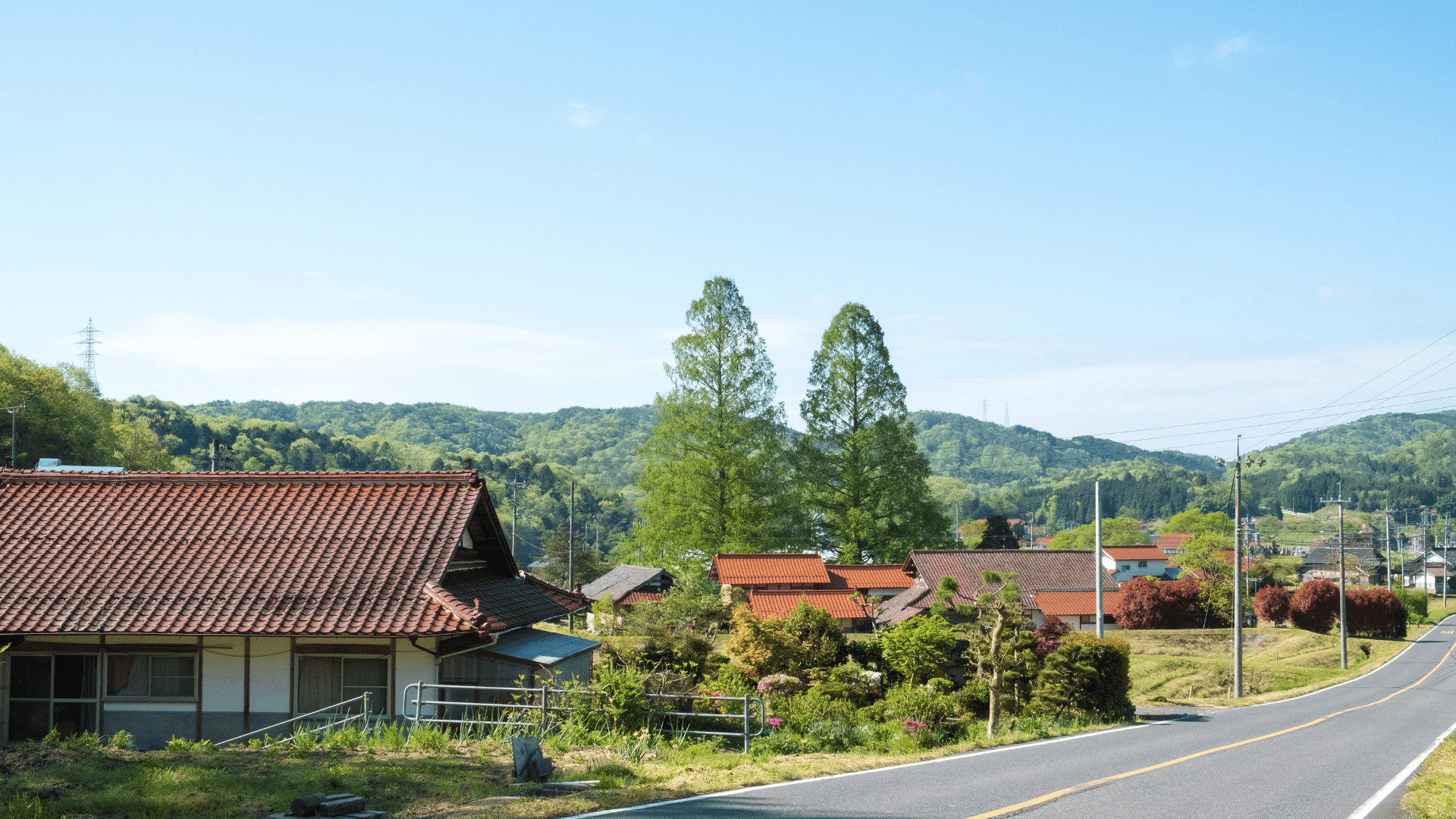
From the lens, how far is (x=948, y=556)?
5303cm

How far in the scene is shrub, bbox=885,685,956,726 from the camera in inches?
640

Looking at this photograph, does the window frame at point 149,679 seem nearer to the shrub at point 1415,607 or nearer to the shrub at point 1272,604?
the shrub at point 1272,604

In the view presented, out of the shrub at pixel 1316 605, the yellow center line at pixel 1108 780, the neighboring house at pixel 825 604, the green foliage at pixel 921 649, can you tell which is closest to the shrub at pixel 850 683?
the green foliage at pixel 921 649

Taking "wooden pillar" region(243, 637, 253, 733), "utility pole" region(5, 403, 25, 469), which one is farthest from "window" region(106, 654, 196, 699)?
"utility pole" region(5, 403, 25, 469)

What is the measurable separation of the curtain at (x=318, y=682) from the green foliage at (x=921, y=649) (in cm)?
1407

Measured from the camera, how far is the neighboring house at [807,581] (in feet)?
149

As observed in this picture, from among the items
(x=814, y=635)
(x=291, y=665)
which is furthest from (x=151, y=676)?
(x=814, y=635)

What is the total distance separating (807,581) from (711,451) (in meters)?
10.4

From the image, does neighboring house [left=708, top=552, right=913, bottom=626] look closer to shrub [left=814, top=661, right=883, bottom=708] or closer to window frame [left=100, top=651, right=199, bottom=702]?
shrub [left=814, top=661, right=883, bottom=708]

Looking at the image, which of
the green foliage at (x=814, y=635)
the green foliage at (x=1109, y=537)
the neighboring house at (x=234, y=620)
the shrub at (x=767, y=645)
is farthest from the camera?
the green foliage at (x=1109, y=537)

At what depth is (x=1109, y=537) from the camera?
13050 cm

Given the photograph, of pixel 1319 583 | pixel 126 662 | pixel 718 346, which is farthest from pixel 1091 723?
pixel 1319 583

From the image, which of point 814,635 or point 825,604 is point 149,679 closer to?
point 814,635

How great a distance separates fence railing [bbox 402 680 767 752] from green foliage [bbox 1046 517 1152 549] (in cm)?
11537
